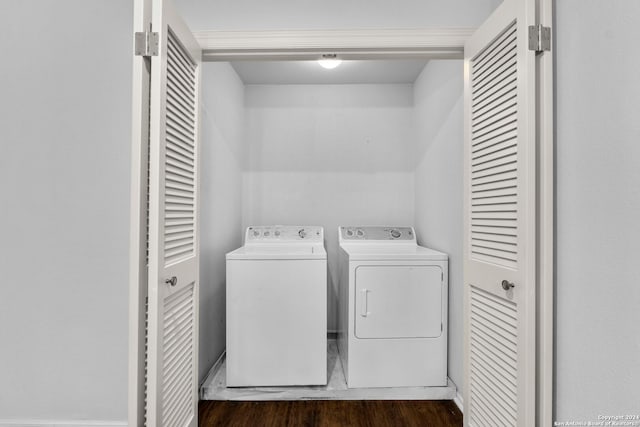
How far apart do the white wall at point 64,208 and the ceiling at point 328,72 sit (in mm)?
1413

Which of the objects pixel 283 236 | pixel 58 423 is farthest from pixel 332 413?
pixel 283 236

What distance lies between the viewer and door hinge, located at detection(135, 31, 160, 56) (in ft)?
4.03

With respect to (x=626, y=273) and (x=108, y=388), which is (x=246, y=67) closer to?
(x=108, y=388)

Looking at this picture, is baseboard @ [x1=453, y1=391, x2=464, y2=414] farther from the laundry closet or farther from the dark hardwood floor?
the laundry closet

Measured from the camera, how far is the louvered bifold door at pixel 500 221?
120 cm

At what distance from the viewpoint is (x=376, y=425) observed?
81.5 inches

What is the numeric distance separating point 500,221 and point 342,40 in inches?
41.2

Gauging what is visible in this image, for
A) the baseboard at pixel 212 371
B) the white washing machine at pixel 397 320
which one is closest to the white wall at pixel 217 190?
the baseboard at pixel 212 371

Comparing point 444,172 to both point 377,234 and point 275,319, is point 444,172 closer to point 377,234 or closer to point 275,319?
point 377,234

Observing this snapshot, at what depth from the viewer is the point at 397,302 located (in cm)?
241

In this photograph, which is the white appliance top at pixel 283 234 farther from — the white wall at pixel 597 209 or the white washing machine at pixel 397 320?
the white wall at pixel 597 209

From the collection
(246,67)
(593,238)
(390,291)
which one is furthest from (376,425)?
(246,67)

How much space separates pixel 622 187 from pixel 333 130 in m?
2.72

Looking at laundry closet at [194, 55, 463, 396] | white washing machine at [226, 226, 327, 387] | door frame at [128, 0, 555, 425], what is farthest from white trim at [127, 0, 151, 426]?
laundry closet at [194, 55, 463, 396]
